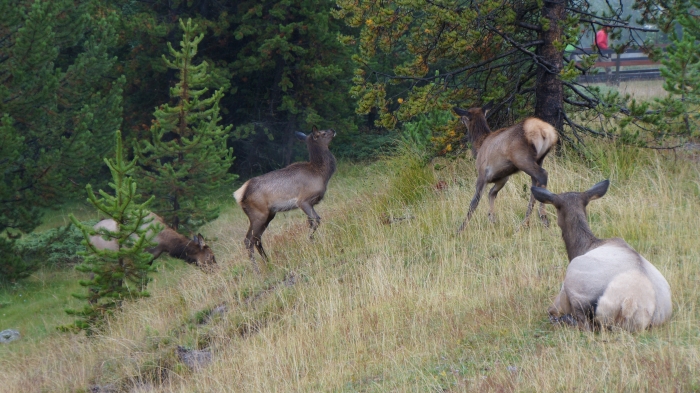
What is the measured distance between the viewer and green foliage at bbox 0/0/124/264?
14.0 m

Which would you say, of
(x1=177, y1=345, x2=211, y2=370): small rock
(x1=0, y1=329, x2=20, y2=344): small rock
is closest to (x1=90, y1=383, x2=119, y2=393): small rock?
(x1=177, y1=345, x2=211, y2=370): small rock

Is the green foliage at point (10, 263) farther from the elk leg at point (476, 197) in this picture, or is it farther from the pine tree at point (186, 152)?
the elk leg at point (476, 197)

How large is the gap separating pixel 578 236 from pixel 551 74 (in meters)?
5.75

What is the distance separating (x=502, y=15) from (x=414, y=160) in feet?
9.20

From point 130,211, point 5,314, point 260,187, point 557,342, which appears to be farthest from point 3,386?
point 557,342

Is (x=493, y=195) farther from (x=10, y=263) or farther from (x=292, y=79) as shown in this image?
(x=292, y=79)

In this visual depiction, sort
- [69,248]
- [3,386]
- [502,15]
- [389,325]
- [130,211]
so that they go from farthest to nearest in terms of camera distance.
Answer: [69,248]
[502,15]
[130,211]
[3,386]
[389,325]

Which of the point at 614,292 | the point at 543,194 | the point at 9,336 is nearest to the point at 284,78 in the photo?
the point at 9,336

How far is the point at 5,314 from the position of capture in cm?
1384

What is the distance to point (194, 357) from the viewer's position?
331 inches

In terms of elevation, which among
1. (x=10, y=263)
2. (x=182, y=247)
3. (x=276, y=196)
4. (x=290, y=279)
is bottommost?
(x=10, y=263)

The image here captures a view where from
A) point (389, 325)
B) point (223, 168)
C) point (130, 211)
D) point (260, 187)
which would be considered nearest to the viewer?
point (389, 325)

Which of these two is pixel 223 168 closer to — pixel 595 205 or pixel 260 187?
pixel 260 187

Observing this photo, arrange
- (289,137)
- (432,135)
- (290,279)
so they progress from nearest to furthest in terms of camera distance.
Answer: (290,279) < (432,135) < (289,137)
